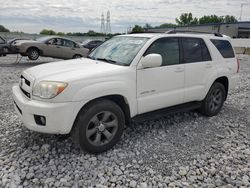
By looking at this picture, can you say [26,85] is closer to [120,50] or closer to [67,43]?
[120,50]

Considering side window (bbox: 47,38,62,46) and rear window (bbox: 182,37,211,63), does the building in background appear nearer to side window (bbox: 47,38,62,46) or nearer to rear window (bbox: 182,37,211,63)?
side window (bbox: 47,38,62,46)

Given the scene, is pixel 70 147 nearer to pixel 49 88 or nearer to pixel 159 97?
pixel 49 88

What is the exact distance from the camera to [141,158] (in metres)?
3.54

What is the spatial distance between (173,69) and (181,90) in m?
0.46

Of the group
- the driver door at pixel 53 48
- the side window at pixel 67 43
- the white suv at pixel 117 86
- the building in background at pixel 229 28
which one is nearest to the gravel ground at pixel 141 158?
the white suv at pixel 117 86

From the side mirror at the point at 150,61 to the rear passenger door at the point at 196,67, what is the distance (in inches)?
37.6

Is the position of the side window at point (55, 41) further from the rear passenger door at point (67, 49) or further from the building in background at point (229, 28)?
the building in background at point (229, 28)

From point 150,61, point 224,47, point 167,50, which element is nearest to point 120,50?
point 150,61

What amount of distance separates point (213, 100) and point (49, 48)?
36.4 feet

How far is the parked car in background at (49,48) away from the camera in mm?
13328

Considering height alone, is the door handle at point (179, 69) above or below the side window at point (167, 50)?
below

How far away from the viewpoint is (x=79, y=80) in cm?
322

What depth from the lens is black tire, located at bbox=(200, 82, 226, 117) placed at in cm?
516

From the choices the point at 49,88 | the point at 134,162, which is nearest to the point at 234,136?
the point at 134,162
